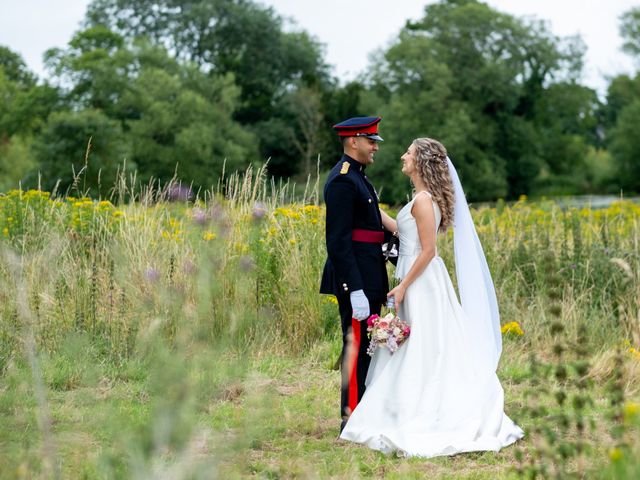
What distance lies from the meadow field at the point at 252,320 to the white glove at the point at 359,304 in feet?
1.95

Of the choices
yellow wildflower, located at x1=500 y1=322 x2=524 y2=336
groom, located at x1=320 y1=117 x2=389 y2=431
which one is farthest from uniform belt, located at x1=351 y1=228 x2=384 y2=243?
yellow wildflower, located at x1=500 y1=322 x2=524 y2=336

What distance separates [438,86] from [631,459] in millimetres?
36638

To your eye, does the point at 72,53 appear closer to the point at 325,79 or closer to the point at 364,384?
Answer: the point at 325,79

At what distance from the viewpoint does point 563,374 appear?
259 cm

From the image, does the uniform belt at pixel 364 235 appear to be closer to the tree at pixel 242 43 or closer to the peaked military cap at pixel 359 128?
the peaked military cap at pixel 359 128

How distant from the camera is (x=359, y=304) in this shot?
4.65 m

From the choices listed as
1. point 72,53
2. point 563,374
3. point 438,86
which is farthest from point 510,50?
point 563,374

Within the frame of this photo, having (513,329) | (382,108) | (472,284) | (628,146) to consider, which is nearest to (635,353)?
(513,329)

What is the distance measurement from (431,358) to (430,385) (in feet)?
0.49

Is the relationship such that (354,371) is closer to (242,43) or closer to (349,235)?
(349,235)

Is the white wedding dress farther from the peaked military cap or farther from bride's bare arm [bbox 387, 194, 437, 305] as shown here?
the peaked military cap

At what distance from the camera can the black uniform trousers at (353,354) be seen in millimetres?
4812

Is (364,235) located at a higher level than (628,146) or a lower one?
lower

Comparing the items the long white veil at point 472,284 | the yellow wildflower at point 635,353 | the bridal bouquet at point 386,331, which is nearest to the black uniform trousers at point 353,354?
the bridal bouquet at point 386,331
